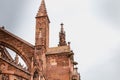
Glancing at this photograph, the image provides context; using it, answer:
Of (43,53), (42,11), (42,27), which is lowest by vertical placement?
(43,53)

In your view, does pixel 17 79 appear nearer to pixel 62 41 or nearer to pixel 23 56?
pixel 23 56

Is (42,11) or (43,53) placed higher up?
(42,11)

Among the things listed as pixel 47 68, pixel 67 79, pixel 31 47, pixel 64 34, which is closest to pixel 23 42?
pixel 31 47

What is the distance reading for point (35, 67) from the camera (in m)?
23.8

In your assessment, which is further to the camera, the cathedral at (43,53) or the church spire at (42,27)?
the church spire at (42,27)

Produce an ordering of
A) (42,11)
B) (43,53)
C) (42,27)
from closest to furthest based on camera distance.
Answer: (43,53)
(42,27)
(42,11)

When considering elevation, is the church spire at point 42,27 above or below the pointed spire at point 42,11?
below

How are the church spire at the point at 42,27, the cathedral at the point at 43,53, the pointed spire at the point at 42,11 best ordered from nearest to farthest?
the cathedral at the point at 43,53
the church spire at the point at 42,27
the pointed spire at the point at 42,11

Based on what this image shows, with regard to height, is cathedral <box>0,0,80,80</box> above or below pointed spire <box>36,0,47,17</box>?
below

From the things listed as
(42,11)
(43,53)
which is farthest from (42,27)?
(43,53)

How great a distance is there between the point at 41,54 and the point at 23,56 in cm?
145

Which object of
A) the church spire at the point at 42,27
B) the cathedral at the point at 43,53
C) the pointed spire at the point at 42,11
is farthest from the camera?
the pointed spire at the point at 42,11

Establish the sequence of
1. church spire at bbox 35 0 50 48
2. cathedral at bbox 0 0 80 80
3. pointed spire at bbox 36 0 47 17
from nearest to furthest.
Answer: cathedral at bbox 0 0 80 80 → church spire at bbox 35 0 50 48 → pointed spire at bbox 36 0 47 17

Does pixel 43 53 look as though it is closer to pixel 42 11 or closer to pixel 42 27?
pixel 42 27
